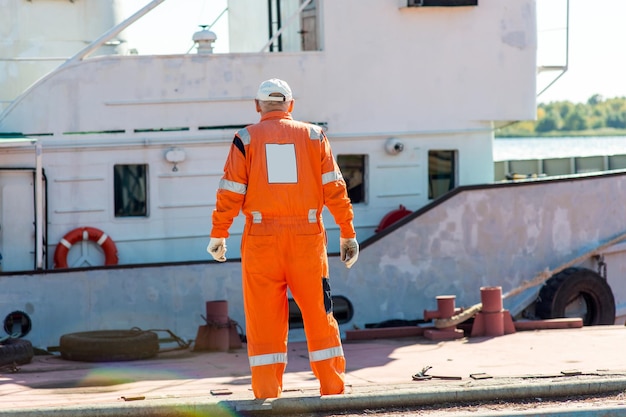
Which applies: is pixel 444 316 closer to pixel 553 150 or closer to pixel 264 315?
pixel 264 315

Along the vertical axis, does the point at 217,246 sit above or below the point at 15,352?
above

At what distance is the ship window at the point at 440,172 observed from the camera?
1105 cm

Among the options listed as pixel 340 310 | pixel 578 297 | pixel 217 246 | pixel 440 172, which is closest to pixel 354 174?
pixel 440 172

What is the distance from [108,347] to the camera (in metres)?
8.59

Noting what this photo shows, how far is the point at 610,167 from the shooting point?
15414mm

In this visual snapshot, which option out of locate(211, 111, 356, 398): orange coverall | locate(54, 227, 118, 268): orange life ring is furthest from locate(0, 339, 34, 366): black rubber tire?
locate(211, 111, 356, 398): orange coverall

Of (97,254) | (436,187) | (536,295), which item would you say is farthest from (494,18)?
(97,254)

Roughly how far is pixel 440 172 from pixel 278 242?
5.41 meters

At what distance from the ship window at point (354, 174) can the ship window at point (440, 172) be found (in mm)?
720

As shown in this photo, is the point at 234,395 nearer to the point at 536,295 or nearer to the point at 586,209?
the point at 536,295

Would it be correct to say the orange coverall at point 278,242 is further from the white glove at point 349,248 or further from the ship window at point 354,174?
the ship window at point 354,174

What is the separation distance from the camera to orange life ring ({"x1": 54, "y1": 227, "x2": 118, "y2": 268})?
978 cm

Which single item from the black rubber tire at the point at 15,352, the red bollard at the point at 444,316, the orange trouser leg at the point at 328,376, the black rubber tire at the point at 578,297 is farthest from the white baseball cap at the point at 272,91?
the black rubber tire at the point at 578,297

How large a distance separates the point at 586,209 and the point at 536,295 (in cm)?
103
